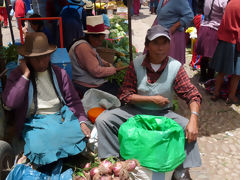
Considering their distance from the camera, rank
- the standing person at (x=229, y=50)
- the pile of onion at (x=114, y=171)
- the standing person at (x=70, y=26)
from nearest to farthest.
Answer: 1. the pile of onion at (x=114, y=171)
2. the standing person at (x=229, y=50)
3. the standing person at (x=70, y=26)

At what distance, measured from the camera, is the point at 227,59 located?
437cm

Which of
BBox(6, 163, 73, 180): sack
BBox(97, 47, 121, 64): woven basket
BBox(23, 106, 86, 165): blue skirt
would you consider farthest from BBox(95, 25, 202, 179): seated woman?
BBox(97, 47, 121, 64): woven basket

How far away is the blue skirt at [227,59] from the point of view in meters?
→ 4.30

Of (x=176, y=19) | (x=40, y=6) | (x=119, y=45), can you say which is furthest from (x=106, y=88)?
(x=40, y=6)

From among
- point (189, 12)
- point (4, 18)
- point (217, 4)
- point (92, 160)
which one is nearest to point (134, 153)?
point (92, 160)

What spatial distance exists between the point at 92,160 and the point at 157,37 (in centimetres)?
140

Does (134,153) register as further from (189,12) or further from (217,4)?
(217,4)

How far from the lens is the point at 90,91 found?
11.0 ft

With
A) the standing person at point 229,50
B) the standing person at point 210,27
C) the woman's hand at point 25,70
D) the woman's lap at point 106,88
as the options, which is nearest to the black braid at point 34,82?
the woman's hand at point 25,70

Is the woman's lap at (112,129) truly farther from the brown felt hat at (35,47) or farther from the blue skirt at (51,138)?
the brown felt hat at (35,47)

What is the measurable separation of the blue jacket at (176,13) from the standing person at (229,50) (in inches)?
26.9

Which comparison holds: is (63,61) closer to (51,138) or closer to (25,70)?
(25,70)

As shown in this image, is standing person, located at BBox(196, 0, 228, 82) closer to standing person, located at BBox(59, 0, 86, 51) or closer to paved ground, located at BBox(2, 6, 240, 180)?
paved ground, located at BBox(2, 6, 240, 180)

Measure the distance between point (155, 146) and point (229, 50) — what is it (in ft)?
9.19
